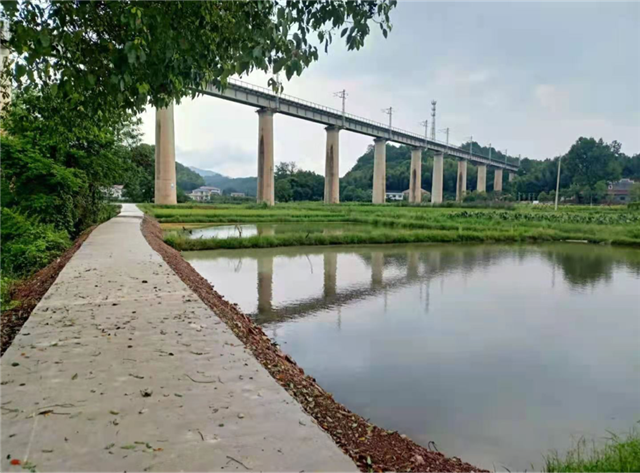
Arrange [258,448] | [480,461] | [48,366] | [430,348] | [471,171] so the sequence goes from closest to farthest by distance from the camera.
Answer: [258,448] < [48,366] < [480,461] < [430,348] < [471,171]

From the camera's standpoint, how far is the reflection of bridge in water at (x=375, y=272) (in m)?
9.60

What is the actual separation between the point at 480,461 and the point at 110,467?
3070 mm

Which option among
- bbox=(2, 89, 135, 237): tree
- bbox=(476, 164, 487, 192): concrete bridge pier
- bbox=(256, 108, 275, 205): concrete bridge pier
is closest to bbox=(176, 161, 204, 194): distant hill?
bbox=(476, 164, 487, 192): concrete bridge pier

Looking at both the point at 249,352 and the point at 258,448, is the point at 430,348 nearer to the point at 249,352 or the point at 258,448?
the point at 249,352

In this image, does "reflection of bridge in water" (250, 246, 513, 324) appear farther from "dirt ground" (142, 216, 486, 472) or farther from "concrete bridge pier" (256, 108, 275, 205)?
"concrete bridge pier" (256, 108, 275, 205)

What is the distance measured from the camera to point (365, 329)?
795cm

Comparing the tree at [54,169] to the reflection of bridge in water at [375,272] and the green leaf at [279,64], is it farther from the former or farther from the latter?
the green leaf at [279,64]

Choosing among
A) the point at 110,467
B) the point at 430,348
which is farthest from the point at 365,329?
the point at 110,467

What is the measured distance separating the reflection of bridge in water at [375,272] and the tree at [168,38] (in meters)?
5.25

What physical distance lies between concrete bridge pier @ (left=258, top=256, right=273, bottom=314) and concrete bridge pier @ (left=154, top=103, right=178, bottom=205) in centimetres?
2526

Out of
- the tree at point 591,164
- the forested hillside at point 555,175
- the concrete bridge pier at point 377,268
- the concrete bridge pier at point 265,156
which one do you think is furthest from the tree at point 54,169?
the tree at point 591,164

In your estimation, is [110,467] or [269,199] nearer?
[110,467]

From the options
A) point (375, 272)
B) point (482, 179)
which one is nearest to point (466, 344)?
point (375, 272)

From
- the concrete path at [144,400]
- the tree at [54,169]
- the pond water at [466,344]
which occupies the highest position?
the tree at [54,169]
